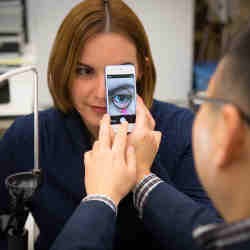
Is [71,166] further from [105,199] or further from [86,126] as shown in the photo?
[105,199]

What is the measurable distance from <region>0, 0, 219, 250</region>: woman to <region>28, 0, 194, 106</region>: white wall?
0.73 m

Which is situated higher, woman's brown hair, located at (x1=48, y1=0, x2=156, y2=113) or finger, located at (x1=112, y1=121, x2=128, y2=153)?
woman's brown hair, located at (x1=48, y1=0, x2=156, y2=113)

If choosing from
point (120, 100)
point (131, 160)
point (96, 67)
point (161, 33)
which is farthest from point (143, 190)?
point (161, 33)

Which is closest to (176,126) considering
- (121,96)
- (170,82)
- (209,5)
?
(121,96)

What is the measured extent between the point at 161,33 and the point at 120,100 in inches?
38.1

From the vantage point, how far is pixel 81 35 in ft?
3.03

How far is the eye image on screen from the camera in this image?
891 mm

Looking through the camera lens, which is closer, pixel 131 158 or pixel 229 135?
pixel 229 135

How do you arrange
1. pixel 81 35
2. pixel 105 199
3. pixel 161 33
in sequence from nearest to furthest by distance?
pixel 105 199 < pixel 81 35 < pixel 161 33

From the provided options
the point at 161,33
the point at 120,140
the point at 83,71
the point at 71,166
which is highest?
the point at 161,33

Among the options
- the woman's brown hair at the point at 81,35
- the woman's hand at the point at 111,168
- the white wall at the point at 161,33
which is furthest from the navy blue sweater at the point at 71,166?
the white wall at the point at 161,33

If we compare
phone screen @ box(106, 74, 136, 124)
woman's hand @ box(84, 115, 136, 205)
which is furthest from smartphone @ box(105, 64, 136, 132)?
woman's hand @ box(84, 115, 136, 205)

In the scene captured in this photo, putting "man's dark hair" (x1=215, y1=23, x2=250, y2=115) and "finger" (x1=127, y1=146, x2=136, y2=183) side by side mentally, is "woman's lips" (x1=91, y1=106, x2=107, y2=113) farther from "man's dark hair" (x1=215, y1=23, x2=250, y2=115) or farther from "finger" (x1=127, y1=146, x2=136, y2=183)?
"man's dark hair" (x1=215, y1=23, x2=250, y2=115)

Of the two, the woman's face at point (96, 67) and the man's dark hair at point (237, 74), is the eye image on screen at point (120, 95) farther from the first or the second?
the man's dark hair at point (237, 74)
